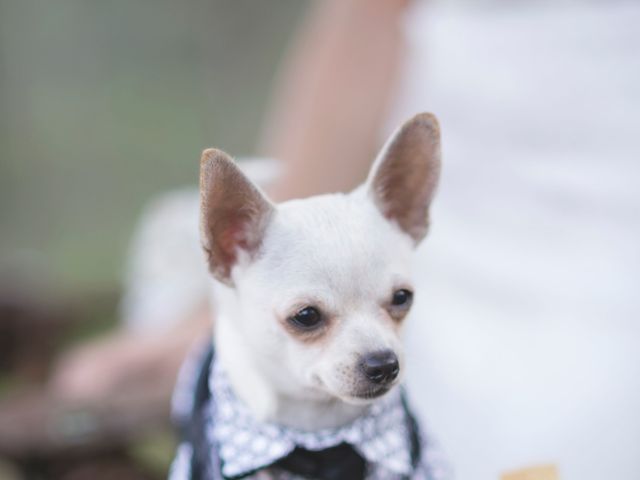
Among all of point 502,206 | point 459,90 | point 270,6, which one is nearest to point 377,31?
point 459,90

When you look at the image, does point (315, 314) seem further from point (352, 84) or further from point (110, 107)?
point (110, 107)

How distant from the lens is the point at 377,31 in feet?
4.00

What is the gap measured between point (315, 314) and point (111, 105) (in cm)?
262

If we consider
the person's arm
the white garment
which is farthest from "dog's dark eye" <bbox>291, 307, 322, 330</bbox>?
the person's arm

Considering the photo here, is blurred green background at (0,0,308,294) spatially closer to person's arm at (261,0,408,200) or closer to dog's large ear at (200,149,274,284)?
person's arm at (261,0,408,200)

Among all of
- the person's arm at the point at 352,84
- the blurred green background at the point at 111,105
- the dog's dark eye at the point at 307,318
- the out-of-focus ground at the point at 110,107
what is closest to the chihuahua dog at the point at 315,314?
the dog's dark eye at the point at 307,318

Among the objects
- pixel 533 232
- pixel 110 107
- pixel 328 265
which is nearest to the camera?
pixel 328 265

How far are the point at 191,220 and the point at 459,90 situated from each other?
533 millimetres

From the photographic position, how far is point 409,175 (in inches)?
19.5

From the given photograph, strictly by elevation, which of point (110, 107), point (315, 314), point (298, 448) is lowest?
point (110, 107)

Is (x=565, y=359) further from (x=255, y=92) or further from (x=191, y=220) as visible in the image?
(x=255, y=92)

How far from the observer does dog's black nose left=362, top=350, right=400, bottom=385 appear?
462 millimetres

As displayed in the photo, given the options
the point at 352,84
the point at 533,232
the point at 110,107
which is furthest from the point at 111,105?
the point at 533,232

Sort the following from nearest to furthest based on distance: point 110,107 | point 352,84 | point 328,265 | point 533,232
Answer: point 328,265 < point 533,232 < point 352,84 < point 110,107
